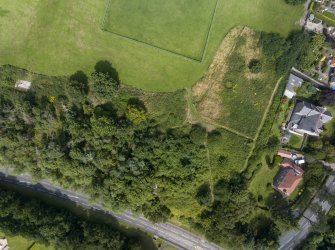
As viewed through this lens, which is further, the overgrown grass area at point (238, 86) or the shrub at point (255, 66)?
the overgrown grass area at point (238, 86)

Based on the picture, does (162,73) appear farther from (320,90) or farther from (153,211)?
(320,90)

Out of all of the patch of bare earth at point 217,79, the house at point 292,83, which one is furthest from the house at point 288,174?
the patch of bare earth at point 217,79

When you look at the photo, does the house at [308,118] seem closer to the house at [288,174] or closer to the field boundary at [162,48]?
the house at [288,174]

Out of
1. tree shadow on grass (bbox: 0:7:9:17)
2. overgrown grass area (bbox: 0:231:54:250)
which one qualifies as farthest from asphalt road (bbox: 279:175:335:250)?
tree shadow on grass (bbox: 0:7:9:17)

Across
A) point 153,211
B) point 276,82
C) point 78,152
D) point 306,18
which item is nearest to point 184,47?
point 276,82

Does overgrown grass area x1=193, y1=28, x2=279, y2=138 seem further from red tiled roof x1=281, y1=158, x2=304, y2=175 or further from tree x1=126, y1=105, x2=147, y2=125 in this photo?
tree x1=126, y1=105, x2=147, y2=125

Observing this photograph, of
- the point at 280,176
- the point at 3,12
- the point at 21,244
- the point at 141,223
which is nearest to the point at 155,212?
the point at 141,223
